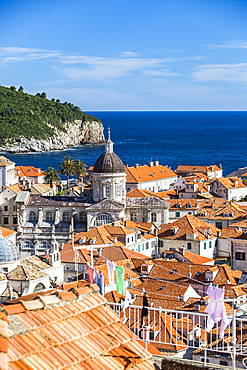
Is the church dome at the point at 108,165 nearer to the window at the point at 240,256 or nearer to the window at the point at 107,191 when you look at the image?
the window at the point at 107,191

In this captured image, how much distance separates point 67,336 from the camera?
23.7 feet

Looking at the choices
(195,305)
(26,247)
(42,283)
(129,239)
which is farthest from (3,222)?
(195,305)

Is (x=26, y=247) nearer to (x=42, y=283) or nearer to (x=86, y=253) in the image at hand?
(x=86, y=253)

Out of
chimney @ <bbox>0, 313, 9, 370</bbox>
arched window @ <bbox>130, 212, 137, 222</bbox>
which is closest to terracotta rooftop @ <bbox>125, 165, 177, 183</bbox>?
arched window @ <bbox>130, 212, 137, 222</bbox>

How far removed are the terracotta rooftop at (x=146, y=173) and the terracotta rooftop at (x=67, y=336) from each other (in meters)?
87.2

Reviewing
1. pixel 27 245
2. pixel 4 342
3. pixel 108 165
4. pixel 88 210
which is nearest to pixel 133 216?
pixel 88 210

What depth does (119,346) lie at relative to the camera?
776cm

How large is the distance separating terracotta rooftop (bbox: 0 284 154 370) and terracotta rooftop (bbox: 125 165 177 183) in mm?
87239

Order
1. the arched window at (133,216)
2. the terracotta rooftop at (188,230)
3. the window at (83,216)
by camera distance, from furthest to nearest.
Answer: the arched window at (133,216) < the window at (83,216) < the terracotta rooftop at (188,230)

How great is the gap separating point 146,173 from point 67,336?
93971mm

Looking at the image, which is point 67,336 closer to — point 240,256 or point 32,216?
point 240,256

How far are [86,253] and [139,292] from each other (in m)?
15.4

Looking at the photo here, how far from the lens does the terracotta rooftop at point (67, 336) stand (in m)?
6.70

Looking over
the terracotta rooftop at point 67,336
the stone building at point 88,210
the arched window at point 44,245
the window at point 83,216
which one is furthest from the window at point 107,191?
the terracotta rooftop at point 67,336
